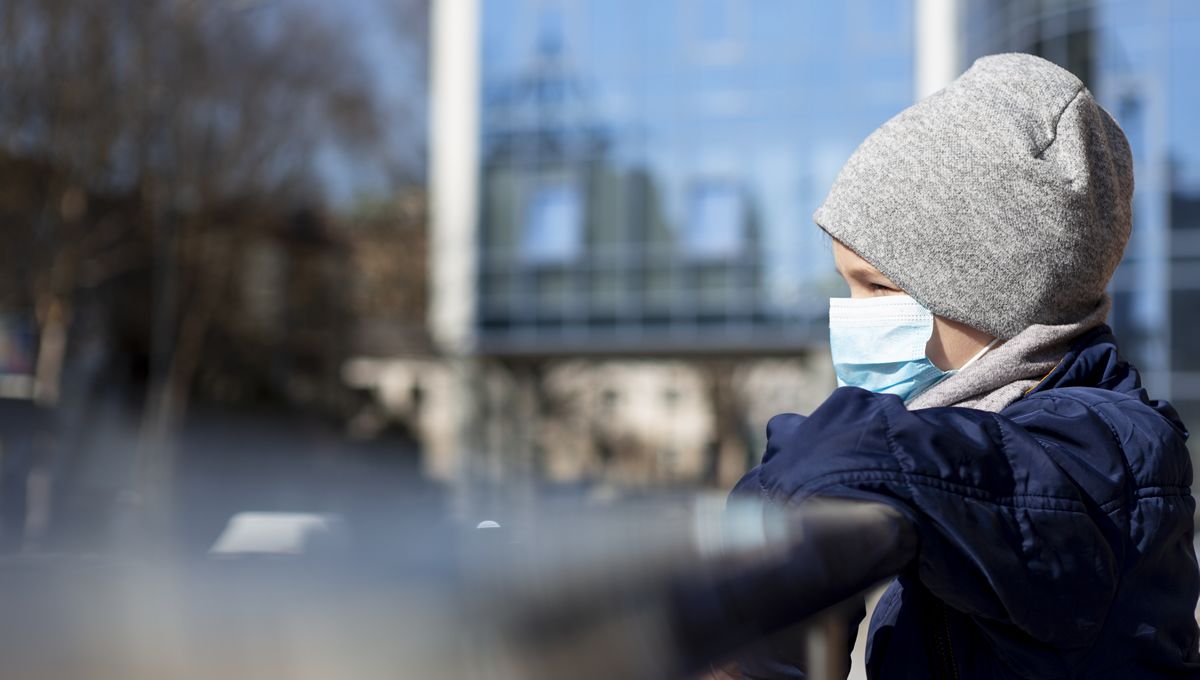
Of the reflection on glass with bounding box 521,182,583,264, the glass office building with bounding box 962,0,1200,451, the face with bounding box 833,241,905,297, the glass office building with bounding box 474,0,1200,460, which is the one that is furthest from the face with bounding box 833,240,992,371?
the reflection on glass with bounding box 521,182,583,264

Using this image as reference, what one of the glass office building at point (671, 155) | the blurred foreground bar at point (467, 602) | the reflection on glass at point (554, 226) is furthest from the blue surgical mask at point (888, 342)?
the reflection on glass at point (554, 226)

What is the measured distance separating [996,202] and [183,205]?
26.6 meters

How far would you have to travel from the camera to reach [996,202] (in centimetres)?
129

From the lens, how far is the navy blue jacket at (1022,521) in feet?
3.28

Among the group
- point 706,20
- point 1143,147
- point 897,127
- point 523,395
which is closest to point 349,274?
point 523,395

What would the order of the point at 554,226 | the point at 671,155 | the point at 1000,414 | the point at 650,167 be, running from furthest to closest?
the point at 554,226
the point at 650,167
the point at 671,155
the point at 1000,414

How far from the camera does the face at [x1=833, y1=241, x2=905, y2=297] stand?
4.66ft

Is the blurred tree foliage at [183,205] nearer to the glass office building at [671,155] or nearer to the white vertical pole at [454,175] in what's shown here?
the white vertical pole at [454,175]

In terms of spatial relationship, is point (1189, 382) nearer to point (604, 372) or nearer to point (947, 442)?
point (604, 372)

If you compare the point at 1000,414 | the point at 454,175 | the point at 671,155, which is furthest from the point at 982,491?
the point at 454,175

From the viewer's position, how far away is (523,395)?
34.3 meters

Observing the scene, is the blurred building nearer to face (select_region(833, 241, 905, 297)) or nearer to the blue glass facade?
the blue glass facade

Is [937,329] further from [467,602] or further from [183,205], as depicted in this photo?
[183,205]

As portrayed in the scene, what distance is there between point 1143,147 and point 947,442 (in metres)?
22.7
